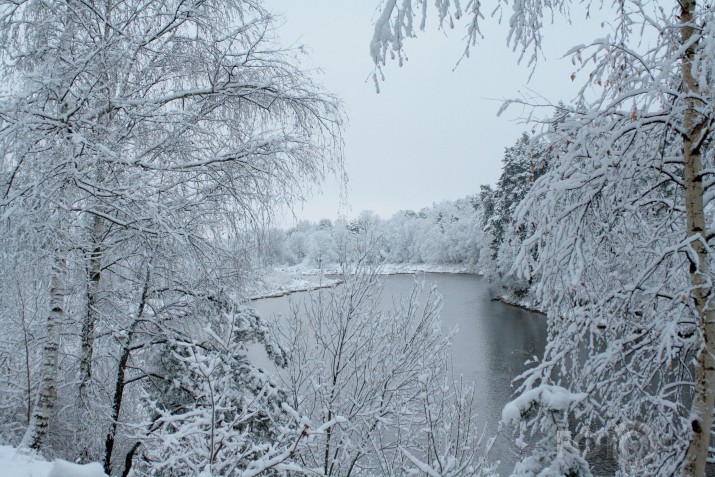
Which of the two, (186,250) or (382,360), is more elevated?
(186,250)

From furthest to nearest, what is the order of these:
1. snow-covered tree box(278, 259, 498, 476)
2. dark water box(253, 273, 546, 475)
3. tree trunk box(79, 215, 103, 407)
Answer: dark water box(253, 273, 546, 475) → snow-covered tree box(278, 259, 498, 476) → tree trunk box(79, 215, 103, 407)

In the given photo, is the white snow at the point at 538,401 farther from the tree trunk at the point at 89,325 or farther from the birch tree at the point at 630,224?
the tree trunk at the point at 89,325

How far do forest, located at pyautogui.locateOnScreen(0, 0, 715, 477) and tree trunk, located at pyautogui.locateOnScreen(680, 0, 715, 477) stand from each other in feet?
0.04

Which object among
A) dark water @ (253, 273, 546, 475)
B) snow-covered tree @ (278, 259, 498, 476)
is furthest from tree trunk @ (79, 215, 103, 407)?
dark water @ (253, 273, 546, 475)

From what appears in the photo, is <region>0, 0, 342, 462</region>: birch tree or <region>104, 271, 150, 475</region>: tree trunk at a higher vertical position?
<region>0, 0, 342, 462</region>: birch tree

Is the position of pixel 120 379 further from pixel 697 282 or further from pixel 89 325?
pixel 697 282

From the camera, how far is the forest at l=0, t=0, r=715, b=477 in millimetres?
2709

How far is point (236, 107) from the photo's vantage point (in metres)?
4.14

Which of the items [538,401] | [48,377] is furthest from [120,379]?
[538,401]

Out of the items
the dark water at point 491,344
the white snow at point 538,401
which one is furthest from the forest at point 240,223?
the dark water at point 491,344

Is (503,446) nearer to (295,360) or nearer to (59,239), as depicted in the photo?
(295,360)

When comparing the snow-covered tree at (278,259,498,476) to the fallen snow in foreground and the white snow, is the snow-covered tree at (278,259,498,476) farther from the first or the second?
the white snow

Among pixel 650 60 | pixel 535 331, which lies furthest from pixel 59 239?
pixel 535 331

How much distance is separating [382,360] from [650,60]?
477 centimetres
